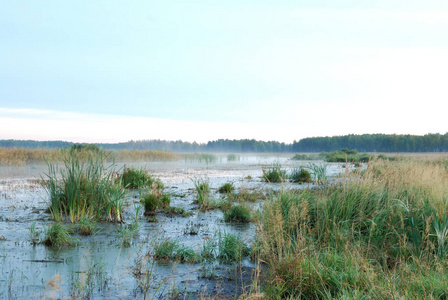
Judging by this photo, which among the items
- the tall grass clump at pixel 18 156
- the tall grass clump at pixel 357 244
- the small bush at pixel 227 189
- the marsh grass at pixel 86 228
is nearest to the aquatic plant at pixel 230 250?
the tall grass clump at pixel 357 244

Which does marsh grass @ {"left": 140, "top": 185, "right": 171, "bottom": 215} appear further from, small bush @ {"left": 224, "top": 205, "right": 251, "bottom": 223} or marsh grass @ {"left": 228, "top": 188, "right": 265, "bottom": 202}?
marsh grass @ {"left": 228, "top": 188, "right": 265, "bottom": 202}

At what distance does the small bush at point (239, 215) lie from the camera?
9117mm

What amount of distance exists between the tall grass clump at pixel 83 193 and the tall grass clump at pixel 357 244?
404 cm

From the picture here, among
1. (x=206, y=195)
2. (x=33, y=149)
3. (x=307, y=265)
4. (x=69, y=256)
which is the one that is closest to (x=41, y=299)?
(x=69, y=256)

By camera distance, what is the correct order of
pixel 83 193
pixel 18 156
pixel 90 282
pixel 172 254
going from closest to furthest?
pixel 90 282
pixel 172 254
pixel 83 193
pixel 18 156

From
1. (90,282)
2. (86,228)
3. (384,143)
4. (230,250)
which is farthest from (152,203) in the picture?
(384,143)

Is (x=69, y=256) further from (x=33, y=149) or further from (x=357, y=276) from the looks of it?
(x=33, y=149)

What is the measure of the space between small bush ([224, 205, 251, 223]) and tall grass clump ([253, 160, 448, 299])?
6.85 ft

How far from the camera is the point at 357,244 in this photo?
5.62 meters

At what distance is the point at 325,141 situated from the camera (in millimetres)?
103375

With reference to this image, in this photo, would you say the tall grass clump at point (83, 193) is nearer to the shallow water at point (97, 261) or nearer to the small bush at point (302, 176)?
the shallow water at point (97, 261)

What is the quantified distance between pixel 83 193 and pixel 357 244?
6.30 metres

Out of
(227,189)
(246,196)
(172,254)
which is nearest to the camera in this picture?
(172,254)

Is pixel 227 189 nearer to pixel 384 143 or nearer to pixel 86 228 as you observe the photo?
pixel 86 228
